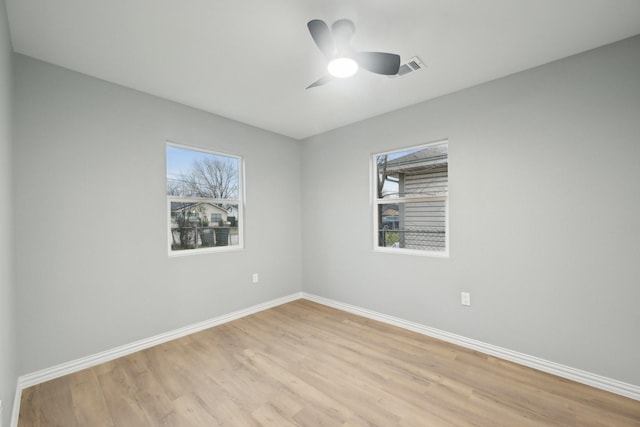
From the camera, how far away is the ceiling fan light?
5.73ft

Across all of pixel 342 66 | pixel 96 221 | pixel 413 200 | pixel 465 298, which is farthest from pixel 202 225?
pixel 465 298

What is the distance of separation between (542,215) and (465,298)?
3.42 feet

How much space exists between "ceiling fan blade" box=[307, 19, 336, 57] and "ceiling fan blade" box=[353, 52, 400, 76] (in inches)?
6.6

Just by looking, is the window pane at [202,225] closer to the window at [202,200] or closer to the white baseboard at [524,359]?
the window at [202,200]

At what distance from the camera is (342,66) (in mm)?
1788

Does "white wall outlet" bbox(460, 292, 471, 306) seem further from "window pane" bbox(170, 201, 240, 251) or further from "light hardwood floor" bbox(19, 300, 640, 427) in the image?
"window pane" bbox(170, 201, 240, 251)

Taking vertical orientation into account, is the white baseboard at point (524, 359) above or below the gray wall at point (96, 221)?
below

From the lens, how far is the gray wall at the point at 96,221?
2.12m

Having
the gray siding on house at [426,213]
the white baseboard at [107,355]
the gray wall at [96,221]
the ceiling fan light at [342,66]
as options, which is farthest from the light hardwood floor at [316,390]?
the ceiling fan light at [342,66]

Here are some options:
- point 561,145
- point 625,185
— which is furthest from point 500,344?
point 561,145

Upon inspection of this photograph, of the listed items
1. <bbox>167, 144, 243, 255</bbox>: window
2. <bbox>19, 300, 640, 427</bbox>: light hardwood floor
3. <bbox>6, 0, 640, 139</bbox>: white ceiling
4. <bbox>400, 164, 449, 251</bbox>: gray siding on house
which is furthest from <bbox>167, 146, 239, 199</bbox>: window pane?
<bbox>400, 164, 449, 251</bbox>: gray siding on house

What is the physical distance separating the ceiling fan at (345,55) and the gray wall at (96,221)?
2067mm

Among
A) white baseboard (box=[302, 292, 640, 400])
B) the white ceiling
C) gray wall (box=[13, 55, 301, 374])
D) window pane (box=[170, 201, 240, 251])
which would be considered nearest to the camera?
the white ceiling

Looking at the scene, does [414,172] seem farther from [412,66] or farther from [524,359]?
[524,359]
